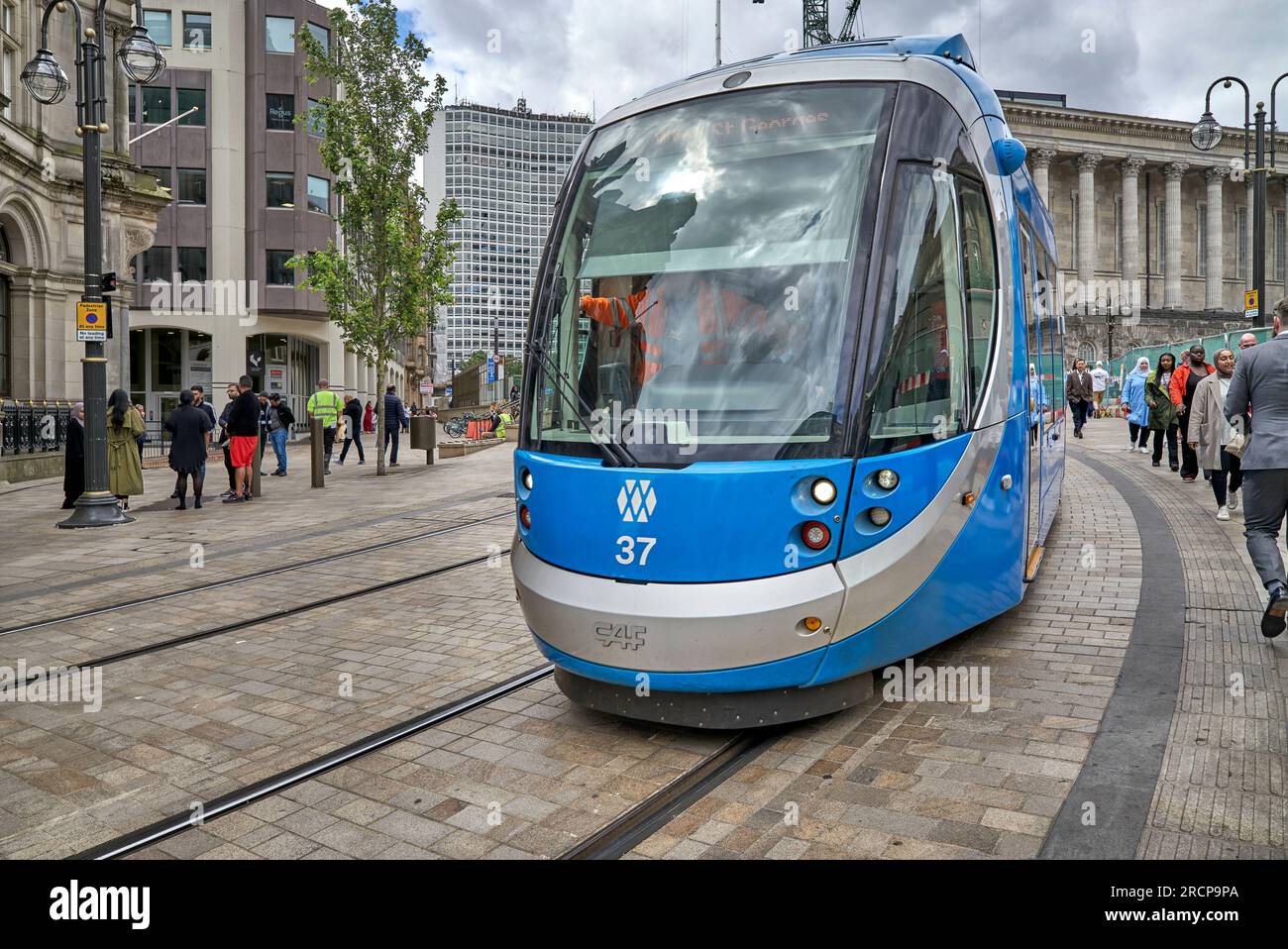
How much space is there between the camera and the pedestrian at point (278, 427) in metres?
21.4

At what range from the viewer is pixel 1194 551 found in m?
8.91

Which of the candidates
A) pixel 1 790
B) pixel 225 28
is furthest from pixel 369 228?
pixel 225 28

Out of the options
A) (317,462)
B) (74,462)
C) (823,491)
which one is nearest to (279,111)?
(317,462)

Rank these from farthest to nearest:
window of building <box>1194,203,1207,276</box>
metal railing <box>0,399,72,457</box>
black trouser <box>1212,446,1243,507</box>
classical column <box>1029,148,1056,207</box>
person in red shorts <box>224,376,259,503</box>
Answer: window of building <box>1194,203,1207,276</box> < classical column <box>1029,148,1056,207</box> < metal railing <box>0,399,72,457</box> < person in red shorts <box>224,376,259,503</box> < black trouser <box>1212,446,1243,507</box>

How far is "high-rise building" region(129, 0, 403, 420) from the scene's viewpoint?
39.9 metres

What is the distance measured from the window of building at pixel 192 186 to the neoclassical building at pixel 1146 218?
53882mm

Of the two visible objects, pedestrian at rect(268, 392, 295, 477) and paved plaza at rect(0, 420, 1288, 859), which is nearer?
paved plaza at rect(0, 420, 1288, 859)

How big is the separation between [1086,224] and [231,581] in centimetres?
7768

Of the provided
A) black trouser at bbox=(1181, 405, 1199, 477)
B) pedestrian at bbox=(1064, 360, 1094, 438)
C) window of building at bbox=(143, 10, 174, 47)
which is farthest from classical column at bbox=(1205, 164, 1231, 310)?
black trouser at bbox=(1181, 405, 1199, 477)

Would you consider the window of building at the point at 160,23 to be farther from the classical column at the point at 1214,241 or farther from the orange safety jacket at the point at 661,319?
the classical column at the point at 1214,241

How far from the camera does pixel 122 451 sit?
1410cm

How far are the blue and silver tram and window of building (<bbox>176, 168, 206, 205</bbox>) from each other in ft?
132

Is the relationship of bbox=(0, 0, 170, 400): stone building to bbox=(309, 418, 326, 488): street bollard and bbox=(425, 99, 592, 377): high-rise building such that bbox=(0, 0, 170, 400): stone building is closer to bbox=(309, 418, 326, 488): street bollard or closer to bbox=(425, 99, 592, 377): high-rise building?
bbox=(309, 418, 326, 488): street bollard

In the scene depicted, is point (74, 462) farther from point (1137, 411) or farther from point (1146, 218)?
point (1146, 218)
